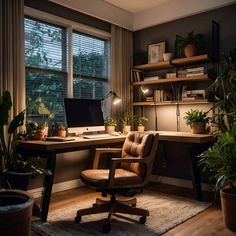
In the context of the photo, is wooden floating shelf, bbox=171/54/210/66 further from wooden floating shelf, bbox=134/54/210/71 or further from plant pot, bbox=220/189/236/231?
plant pot, bbox=220/189/236/231

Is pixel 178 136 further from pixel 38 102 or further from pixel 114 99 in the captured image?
pixel 38 102

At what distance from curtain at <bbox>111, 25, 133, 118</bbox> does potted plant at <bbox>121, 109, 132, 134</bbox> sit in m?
0.10

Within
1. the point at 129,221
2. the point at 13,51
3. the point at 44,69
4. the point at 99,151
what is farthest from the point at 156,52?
the point at 129,221

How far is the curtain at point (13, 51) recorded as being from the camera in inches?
119

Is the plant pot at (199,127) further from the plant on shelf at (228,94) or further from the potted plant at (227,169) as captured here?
the potted plant at (227,169)

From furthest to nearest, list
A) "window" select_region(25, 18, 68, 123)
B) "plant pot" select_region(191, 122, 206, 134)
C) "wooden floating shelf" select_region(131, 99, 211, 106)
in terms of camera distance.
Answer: "wooden floating shelf" select_region(131, 99, 211, 106), "plant pot" select_region(191, 122, 206, 134), "window" select_region(25, 18, 68, 123)

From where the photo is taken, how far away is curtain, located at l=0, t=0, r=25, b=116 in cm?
302

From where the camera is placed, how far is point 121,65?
4418mm

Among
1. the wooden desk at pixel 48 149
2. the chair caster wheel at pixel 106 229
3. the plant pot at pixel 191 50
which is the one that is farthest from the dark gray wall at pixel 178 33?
the chair caster wheel at pixel 106 229

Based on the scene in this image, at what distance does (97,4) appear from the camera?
4.00 meters

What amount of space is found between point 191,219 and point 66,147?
54.9 inches

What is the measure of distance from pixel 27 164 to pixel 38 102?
37.1 inches

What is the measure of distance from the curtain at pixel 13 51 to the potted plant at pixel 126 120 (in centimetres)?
150

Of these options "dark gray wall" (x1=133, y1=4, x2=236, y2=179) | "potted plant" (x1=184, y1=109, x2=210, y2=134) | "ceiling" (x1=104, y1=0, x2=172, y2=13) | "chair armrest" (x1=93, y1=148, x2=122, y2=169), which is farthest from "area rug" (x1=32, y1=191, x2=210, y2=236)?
"ceiling" (x1=104, y1=0, x2=172, y2=13)
